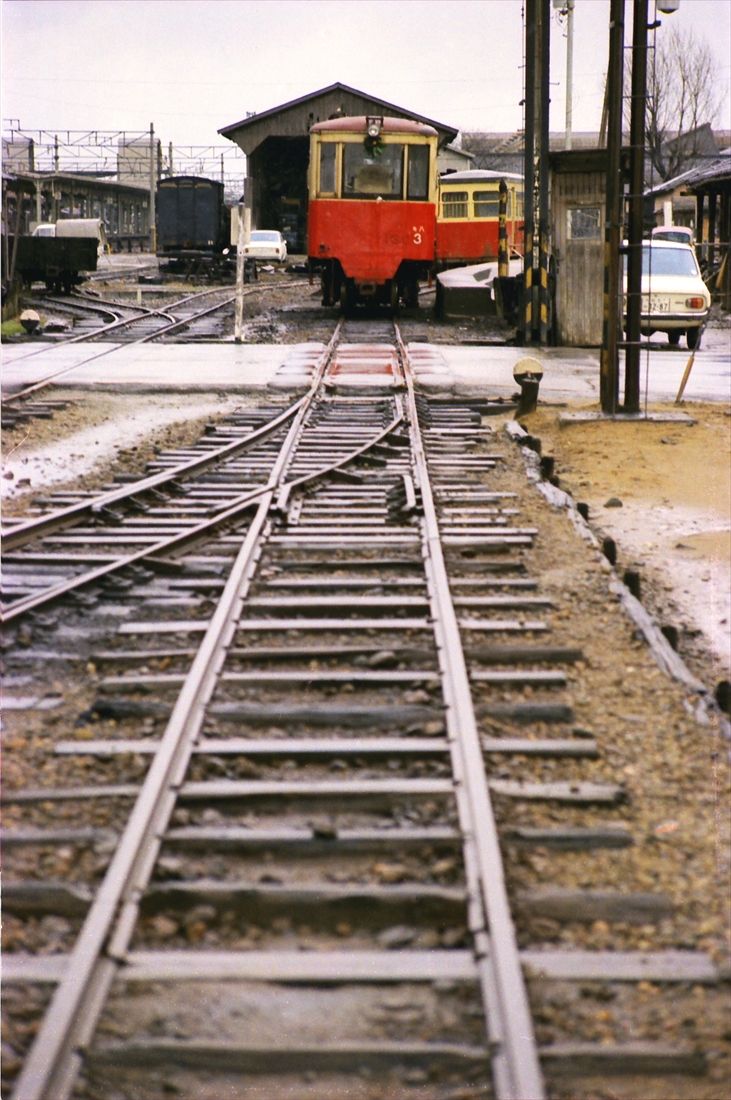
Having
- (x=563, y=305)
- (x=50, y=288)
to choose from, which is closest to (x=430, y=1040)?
(x=563, y=305)

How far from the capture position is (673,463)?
36.9 ft

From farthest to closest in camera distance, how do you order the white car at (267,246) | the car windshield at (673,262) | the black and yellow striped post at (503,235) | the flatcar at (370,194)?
the white car at (267,246) → the flatcar at (370,194) → the black and yellow striped post at (503,235) → the car windshield at (673,262)

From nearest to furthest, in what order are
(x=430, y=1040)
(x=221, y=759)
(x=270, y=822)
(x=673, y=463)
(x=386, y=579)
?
(x=430, y=1040) < (x=270, y=822) < (x=221, y=759) < (x=386, y=579) < (x=673, y=463)

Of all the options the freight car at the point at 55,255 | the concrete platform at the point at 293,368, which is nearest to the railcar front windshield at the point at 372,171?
the concrete platform at the point at 293,368

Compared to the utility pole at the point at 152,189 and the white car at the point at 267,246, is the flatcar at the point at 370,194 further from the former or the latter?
the utility pole at the point at 152,189

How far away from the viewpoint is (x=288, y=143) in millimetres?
54156

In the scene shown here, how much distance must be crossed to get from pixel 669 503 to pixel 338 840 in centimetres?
633

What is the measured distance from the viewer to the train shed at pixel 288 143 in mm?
49375

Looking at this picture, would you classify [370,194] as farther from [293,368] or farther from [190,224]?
[190,224]

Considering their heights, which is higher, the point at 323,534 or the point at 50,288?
the point at 50,288

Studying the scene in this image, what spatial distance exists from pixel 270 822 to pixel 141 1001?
1022 mm

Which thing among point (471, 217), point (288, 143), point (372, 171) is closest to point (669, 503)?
point (372, 171)

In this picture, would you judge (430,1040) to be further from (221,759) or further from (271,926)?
(221,759)

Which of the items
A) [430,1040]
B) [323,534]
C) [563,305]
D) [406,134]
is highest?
[406,134]
